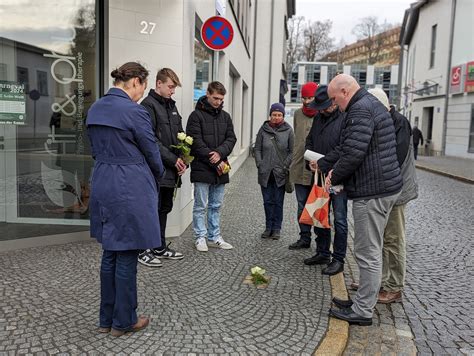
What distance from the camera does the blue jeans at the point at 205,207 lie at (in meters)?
5.75

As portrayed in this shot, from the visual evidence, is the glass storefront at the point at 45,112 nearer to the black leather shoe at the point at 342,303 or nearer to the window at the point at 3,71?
the window at the point at 3,71

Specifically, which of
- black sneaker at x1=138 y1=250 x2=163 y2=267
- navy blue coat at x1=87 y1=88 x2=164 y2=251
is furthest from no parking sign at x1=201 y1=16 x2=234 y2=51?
navy blue coat at x1=87 y1=88 x2=164 y2=251

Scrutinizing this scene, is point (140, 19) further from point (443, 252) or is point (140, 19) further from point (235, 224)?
point (443, 252)

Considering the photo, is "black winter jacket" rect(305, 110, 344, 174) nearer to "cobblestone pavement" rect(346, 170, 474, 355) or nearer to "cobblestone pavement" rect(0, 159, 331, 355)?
"cobblestone pavement" rect(0, 159, 331, 355)

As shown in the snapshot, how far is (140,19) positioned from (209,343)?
4136 millimetres

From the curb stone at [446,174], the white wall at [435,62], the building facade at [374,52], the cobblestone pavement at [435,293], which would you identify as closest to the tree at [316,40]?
the building facade at [374,52]

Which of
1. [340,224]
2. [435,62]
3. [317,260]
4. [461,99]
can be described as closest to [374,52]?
[435,62]

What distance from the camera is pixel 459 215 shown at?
28.8ft

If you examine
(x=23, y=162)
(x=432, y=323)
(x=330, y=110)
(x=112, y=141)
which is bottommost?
(x=432, y=323)

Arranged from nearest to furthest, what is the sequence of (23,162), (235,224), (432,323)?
(432,323) < (23,162) < (235,224)

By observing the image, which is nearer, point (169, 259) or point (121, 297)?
point (121, 297)

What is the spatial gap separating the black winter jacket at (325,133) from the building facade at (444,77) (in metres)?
21.3

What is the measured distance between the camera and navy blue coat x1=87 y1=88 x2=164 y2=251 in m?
3.12

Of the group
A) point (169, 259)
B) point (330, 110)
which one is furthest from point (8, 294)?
point (330, 110)
